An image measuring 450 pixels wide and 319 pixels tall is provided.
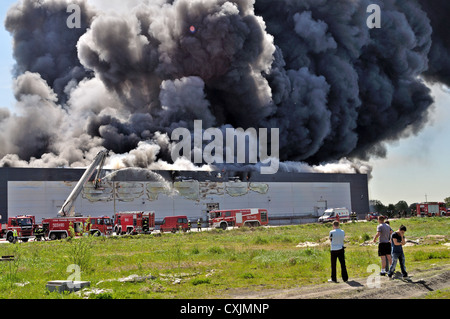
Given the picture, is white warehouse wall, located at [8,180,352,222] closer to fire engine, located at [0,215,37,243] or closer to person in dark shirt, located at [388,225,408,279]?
fire engine, located at [0,215,37,243]

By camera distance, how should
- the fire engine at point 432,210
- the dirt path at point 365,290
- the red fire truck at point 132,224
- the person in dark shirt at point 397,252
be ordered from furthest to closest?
1. the fire engine at point 432,210
2. the red fire truck at point 132,224
3. the person in dark shirt at point 397,252
4. the dirt path at point 365,290

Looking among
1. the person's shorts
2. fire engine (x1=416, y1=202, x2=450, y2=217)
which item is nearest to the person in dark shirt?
the person's shorts

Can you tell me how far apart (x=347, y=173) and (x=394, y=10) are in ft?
137

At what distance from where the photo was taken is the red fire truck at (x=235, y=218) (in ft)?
213

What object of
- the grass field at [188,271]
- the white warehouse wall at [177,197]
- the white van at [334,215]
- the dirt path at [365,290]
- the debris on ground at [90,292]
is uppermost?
the white warehouse wall at [177,197]

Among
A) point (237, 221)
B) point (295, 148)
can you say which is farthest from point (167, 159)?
point (295, 148)

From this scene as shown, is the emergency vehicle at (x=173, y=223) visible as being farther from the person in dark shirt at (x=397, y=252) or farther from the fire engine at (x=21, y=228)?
the person in dark shirt at (x=397, y=252)

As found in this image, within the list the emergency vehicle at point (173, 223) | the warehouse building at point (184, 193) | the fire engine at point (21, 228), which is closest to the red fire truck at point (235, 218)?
the emergency vehicle at point (173, 223)

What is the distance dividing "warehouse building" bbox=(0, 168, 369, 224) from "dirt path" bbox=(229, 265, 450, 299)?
175 ft

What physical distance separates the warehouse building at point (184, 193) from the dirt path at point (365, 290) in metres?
53.2

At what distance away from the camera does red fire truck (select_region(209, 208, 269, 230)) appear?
64.8 m

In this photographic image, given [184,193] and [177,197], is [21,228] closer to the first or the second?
[177,197]

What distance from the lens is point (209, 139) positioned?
278ft

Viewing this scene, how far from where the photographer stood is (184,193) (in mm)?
73750
